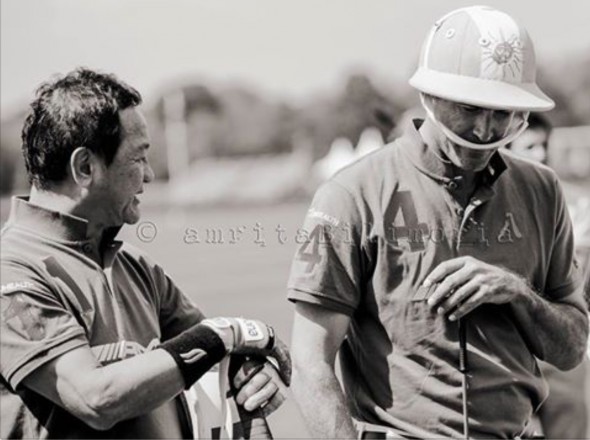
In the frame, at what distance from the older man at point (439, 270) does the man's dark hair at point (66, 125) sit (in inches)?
25.2

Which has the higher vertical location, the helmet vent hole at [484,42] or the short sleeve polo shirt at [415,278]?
the helmet vent hole at [484,42]

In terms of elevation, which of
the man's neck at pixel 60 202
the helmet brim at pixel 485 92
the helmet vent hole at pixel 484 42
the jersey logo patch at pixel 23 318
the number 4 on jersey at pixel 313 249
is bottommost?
the jersey logo patch at pixel 23 318

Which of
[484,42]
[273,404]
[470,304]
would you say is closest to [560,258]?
[470,304]

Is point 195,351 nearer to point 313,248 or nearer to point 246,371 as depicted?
point 246,371

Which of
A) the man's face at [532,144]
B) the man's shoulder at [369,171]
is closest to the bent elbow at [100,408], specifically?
the man's shoulder at [369,171]

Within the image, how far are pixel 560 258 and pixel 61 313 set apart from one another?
5.09 feet

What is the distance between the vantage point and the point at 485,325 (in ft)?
11.0

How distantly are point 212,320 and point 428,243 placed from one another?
668 mm

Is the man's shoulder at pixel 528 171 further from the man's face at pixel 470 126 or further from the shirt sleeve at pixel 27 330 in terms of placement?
the shirt sleeve at pixel 27 330

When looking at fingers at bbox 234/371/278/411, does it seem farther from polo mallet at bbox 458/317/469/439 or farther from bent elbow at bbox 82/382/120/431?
polo mallet at bbox 458/317/469/439

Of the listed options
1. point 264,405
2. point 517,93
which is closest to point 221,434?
point 264,405

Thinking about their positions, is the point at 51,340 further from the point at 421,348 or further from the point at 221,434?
the point at 421,348

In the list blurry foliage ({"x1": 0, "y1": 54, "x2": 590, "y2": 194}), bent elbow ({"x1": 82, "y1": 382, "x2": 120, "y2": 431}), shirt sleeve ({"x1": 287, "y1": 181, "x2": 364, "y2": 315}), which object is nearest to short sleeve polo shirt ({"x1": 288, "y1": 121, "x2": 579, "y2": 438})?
shirt sleeve ({"x1": 287, "y1": 181, "x2": 364, "y2": 315})

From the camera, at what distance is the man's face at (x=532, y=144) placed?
5.98 metres
